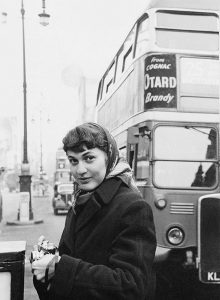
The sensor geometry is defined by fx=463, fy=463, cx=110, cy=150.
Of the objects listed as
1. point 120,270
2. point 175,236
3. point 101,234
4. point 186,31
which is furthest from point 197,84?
point 120,270

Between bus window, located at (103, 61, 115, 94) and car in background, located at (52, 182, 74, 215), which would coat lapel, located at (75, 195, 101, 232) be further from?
car in background, located at (52, 182, 74, 215)

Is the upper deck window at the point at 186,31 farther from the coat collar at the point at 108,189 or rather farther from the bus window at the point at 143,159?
the coat collar at the point at 108,189

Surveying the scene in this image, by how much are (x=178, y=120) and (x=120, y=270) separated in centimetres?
511

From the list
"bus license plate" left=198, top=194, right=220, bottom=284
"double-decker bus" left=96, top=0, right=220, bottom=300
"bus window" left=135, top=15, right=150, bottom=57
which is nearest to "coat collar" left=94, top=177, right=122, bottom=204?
"bus license plate" left=198, top=194, right=220, bottom=284

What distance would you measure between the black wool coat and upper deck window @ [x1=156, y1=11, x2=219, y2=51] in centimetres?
525

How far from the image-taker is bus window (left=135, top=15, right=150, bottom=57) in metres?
6.94

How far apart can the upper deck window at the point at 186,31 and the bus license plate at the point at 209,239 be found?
7.62 ft

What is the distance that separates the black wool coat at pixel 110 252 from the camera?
1.81 m

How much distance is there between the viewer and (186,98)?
6.85m

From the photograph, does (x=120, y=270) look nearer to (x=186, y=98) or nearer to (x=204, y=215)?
(x=204, y=215)

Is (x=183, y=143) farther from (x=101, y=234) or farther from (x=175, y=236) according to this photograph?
(x=101, y=234)

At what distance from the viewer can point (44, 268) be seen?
1.87 metres

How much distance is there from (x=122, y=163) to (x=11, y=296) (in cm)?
78

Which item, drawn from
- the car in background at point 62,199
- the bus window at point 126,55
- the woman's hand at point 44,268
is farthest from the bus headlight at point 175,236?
the car in background at point 62,199
